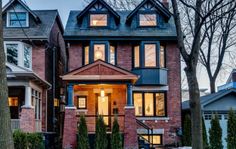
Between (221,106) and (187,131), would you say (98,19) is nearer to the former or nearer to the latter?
(187,131)

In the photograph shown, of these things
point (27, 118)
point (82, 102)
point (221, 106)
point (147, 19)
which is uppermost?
point (147, 19)

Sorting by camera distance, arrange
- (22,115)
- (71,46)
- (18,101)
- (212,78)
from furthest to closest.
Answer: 1. (212,78)
2. (71,46)
3. (18,101)
4. (22,115)

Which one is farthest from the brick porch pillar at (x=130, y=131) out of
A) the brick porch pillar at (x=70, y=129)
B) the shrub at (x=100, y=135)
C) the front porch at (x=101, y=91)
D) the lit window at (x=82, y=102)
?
the lit window at (x=82, y=102)

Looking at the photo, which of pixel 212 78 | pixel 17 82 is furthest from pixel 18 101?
pixel 212 78

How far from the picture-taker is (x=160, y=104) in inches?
959

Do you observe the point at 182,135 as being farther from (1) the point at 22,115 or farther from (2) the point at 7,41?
(2) the point at 7,41

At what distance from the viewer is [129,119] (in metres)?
19.9

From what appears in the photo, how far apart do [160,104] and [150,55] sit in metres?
2.89

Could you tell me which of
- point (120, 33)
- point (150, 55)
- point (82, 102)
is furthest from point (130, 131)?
point (120, 33)

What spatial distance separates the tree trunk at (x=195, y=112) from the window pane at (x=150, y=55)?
35.2 feet

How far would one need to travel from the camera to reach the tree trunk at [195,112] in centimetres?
1295

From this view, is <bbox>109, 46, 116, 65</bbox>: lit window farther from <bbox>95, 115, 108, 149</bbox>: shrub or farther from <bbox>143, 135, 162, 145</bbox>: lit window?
<bbox>95, 115, 108, 149</bbox>: shrub

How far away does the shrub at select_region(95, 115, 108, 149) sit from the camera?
1866 centimetres

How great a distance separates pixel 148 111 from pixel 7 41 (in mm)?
8884
